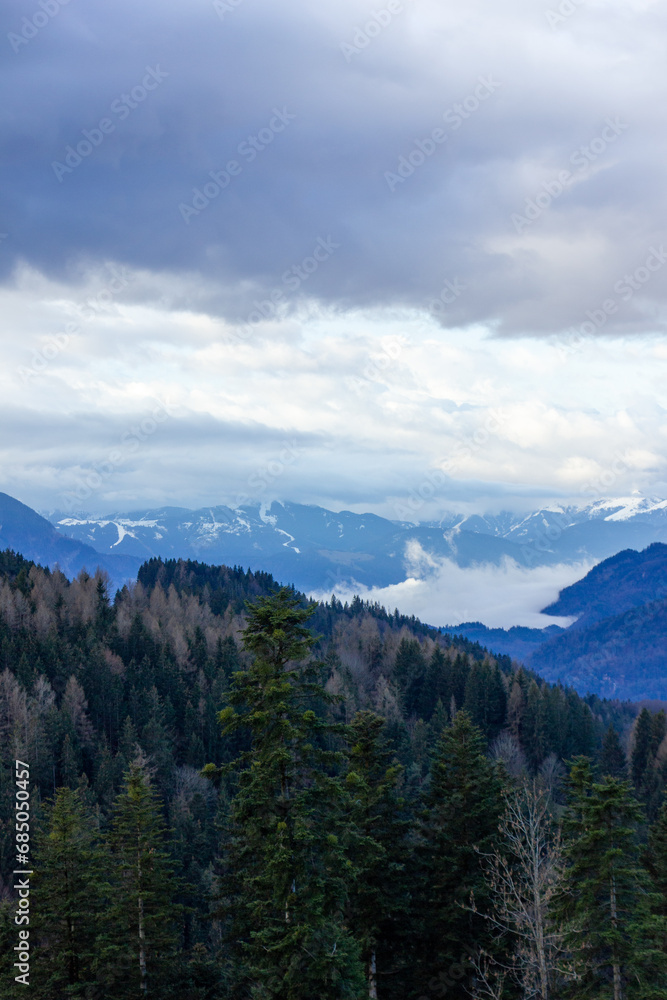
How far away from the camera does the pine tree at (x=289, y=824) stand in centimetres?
2189

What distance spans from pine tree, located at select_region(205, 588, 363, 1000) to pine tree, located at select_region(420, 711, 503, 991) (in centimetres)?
1049

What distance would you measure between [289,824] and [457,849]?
1340 centimetres

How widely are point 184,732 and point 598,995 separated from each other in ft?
312

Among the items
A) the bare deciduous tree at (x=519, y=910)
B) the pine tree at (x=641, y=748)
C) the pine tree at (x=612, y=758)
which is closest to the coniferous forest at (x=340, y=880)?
the bare deciduous tree at (x=519, y=910)

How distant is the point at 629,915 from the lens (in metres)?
26.2

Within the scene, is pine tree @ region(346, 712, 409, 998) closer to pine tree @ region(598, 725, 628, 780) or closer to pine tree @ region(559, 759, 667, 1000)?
pine tree @ region(559, 759, 667, 1000)

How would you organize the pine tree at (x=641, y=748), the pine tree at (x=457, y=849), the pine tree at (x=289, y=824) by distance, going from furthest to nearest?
1. the pine tree at (x=641, y=748)
2. the pine tree at (x=457, y=849)
3. the pine tree at (x=289, y=824)

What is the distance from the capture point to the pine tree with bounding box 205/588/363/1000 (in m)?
21.9

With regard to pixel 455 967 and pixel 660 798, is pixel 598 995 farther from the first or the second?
pixel 660 798

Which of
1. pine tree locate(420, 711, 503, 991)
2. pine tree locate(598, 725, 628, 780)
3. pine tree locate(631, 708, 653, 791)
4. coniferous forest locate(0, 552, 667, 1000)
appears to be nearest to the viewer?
coniferous forest locate(0, 552, 667, 1000)

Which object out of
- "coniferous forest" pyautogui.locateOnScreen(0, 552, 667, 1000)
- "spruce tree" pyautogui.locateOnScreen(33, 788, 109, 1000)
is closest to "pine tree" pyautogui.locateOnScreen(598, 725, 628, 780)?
"coniferous forest" pyautogui.locateOnScreen(0, 552, 667, 1000)

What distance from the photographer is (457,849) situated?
3300 centimetres

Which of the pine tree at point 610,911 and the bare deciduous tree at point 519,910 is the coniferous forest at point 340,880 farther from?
the bare deciduous tree at point 519,910

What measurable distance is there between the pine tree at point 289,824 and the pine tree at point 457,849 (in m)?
10.5
